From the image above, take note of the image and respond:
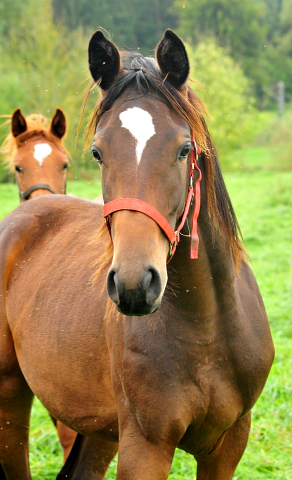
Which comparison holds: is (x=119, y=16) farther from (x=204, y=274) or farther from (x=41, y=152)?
(x=204, y=274)

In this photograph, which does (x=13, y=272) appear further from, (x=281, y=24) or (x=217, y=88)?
(x=281, y=24)

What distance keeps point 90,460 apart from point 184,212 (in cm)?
207

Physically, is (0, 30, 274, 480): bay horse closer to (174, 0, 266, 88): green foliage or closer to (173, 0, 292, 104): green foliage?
(173, 0, 292, 104): green foliage

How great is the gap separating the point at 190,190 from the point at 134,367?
74cm

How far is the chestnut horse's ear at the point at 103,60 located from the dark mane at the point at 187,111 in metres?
0.05

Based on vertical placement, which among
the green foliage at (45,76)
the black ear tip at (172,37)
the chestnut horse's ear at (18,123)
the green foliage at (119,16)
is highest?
the green foliage at (119,16)

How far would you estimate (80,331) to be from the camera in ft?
8.66

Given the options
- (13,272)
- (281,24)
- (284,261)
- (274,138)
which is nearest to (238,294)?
(13,272)

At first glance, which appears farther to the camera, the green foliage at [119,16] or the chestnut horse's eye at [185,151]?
the green foliage at [119,16]

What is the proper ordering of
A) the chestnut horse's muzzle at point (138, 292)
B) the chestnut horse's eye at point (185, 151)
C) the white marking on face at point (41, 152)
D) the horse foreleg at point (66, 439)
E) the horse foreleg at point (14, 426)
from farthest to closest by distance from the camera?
the white marking on face at point (41, 152) < the horse foreleg at point (66, 439) < the horse foreleg at point (14, 426) < the chestnut horse's eye at point (185, 151) < the chestnut horse's muzzle at point (138, 292)

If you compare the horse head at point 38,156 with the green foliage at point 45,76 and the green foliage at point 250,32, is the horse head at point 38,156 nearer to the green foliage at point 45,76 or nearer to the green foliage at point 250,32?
the green foliage at point 45,76

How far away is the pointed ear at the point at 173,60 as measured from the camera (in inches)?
75.9

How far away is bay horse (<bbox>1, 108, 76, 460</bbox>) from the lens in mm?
5605

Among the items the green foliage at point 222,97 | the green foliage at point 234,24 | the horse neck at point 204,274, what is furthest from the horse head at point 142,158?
the green foliage at point 234,24
